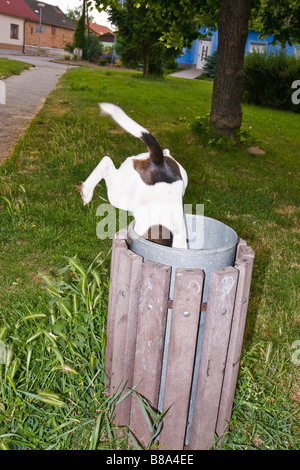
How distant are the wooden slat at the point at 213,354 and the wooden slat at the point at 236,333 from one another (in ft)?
0.26

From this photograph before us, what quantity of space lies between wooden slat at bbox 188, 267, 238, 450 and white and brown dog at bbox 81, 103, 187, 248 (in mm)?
279

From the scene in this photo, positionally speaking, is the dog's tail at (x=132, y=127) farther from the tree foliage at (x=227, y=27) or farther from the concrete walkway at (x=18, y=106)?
the tree foliage at (x=227, y=27)

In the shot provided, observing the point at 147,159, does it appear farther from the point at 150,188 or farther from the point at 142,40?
the point at 142,40

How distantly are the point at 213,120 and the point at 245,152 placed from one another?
76 cm

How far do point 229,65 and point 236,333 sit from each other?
630 centimetres

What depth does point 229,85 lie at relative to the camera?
7.40 meters

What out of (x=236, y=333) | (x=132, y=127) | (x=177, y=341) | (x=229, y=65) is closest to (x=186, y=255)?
(x=177, y=341)

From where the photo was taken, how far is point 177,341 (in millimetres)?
1761

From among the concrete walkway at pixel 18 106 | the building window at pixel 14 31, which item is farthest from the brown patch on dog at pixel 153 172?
the building window at pixel 14 31

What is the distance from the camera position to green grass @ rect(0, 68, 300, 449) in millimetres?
2143

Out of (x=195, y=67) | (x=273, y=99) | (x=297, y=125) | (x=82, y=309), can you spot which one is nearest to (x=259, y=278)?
(x=82, y=309)

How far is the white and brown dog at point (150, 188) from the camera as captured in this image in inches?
71.9

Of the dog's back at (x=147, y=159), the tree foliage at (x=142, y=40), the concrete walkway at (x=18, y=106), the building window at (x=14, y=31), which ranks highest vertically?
the building window at (x=14, y=31)

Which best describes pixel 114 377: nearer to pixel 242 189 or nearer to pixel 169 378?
pixel 169 378
